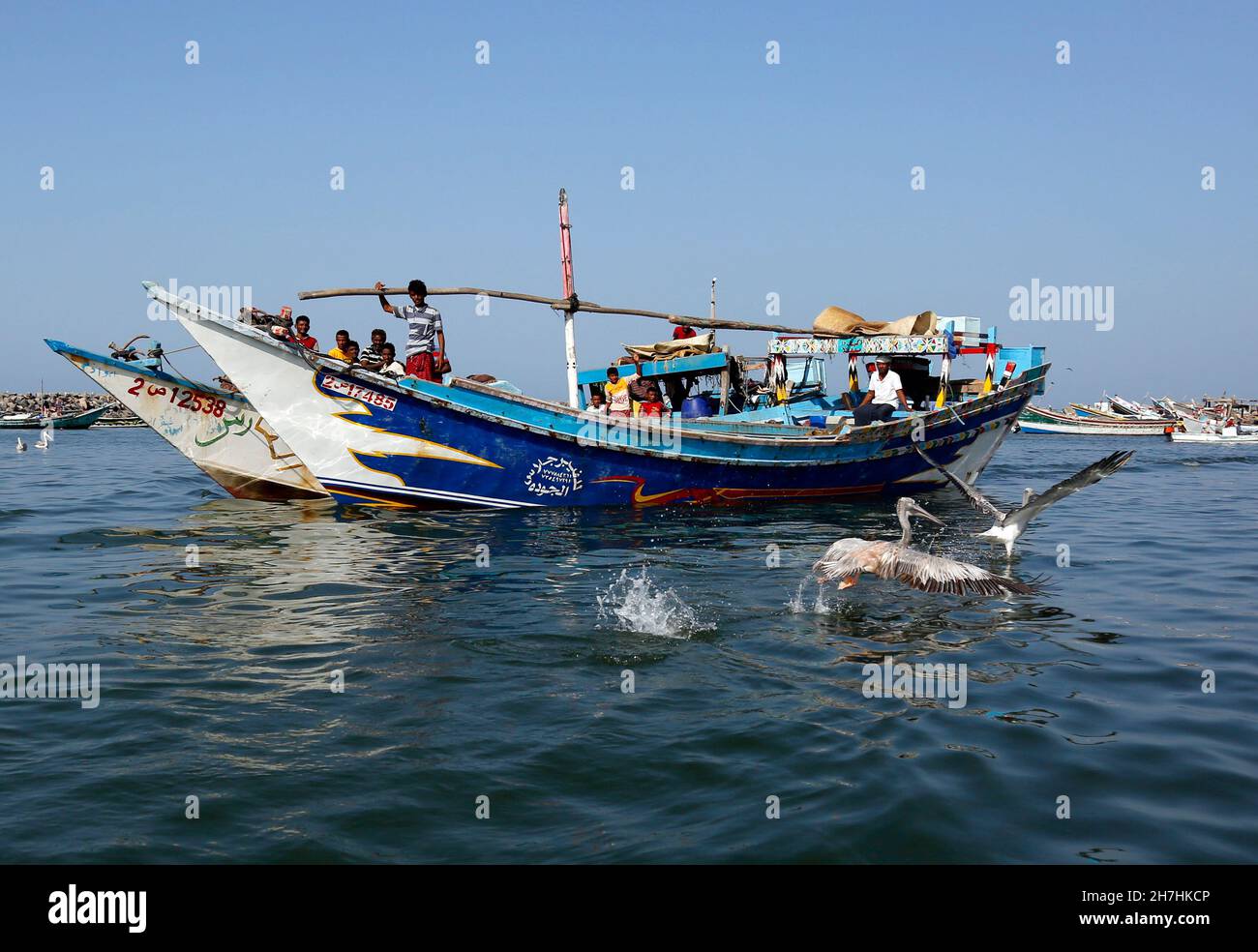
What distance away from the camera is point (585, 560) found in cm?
1014

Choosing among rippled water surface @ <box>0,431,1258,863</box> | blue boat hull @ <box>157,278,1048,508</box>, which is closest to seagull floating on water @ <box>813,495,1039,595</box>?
rippled water surface @ <box>0,431,1258,863</box>

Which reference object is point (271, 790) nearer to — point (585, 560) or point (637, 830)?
point (637, 830)

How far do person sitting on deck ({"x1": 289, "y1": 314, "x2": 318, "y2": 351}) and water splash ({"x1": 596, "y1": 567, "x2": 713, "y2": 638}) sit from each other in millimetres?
6173

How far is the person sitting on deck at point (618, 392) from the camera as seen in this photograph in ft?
52.1

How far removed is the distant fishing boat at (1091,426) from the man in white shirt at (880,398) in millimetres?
39655

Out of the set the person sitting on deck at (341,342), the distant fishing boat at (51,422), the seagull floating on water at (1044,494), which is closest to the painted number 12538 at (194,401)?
the person sitting on deck at (341,342)

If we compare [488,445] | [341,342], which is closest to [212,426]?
[341,342]

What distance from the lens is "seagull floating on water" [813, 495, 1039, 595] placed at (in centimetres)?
825

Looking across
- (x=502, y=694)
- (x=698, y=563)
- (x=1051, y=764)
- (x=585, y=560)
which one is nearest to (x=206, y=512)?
(x=585, y=560)

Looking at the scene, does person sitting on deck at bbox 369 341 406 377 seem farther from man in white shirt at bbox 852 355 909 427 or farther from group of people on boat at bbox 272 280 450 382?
man in white shirt at bbox 852 355 909 427

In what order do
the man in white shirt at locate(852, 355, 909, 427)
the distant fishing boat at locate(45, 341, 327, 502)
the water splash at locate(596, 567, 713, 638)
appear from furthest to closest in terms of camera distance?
the man in white shirt at locate(852, 355, 909, 427)
the distant fishing boat at locate(45, 341, 327, 502)
the water splash at locate(596, 567, 713, 638)

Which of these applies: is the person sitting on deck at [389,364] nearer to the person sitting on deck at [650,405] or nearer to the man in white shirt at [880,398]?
the person sitting on deck at [650,405]

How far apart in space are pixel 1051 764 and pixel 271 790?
12.5ft

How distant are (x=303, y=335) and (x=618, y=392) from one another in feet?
18.6
